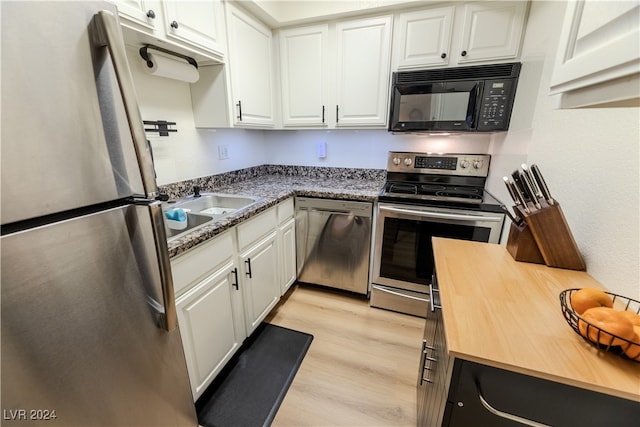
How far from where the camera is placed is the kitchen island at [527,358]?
56cm

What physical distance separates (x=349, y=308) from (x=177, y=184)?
1.59 metres

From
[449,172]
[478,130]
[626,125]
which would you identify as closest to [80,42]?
[626,125]

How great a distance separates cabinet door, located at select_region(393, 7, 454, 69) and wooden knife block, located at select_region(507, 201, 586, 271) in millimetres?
1378

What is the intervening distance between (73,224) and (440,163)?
2284mm

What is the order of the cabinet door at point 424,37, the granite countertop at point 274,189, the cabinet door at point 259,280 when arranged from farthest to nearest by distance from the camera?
the cabinet door at point 424,37 → the cabinet door at point 259,280 → the granite countertop at point 274,189

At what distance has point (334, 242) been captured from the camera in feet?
7.06

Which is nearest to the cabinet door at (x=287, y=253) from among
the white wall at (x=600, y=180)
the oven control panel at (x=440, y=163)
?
the oven control panel at (x=440, y=163)

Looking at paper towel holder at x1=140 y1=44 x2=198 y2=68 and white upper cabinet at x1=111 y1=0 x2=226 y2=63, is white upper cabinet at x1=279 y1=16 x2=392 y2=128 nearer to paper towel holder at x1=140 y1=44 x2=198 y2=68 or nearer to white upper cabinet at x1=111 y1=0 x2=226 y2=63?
white upper cabinet at x1=111 y1=0 x2=226 y2=63

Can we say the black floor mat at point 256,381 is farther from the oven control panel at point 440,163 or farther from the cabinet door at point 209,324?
the oven control panel at point 440,163

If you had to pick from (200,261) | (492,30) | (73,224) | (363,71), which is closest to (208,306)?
(200,261)

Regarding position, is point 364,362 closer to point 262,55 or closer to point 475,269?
point 475,269

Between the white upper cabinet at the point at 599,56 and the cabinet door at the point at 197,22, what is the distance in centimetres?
154

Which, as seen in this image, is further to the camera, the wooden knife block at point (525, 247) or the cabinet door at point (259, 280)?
the cabinet door at point (259, 280)

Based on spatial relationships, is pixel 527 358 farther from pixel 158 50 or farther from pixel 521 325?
pixel 158 50
